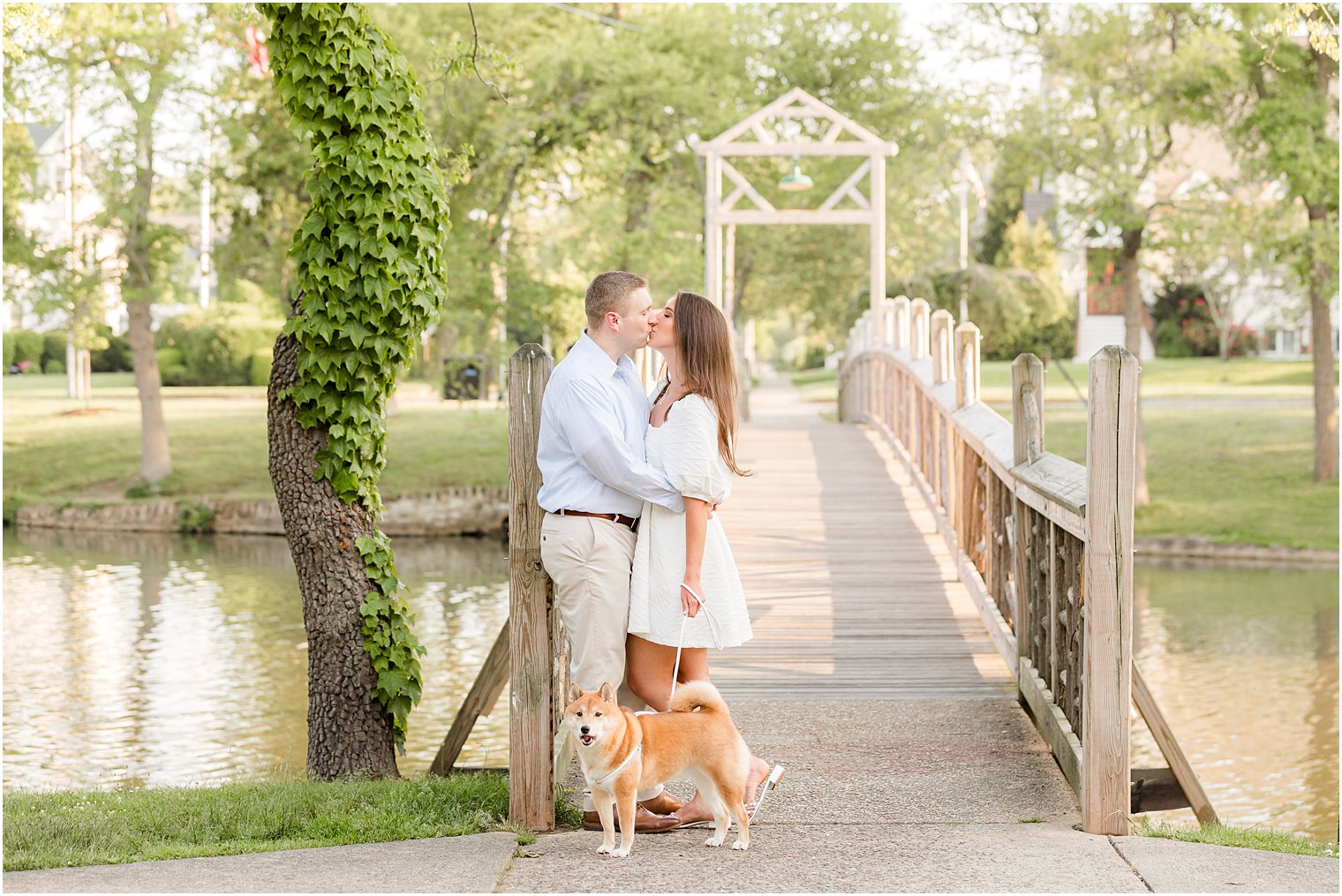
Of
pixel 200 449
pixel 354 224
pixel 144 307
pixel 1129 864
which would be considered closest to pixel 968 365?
pixel 354 224

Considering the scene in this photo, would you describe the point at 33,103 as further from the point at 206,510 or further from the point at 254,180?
the point at 206,510

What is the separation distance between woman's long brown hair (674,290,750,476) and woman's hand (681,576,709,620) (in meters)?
0.39

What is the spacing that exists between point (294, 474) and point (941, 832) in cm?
398

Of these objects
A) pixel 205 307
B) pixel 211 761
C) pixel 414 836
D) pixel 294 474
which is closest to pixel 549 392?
pixel 414 836

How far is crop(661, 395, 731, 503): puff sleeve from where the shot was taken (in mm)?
4809

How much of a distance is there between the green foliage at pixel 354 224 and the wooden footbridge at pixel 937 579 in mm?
1427

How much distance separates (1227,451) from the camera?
27.2 meters

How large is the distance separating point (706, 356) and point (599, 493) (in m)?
0.54

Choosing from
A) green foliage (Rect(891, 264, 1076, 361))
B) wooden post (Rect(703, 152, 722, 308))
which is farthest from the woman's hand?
green foliage (Rect(891, 264, 1076, 361))

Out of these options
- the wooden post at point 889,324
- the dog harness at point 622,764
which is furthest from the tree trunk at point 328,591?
the wooden post at point 889,324

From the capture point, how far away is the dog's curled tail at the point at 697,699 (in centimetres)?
477

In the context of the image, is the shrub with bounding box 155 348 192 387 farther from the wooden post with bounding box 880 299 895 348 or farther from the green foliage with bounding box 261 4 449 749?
the green foliage with bounding box 261 4 449 749

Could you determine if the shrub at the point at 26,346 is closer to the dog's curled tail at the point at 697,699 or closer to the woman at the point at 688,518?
the woman at the point at 688,518

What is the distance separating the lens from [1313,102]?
2242 centimetres
